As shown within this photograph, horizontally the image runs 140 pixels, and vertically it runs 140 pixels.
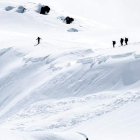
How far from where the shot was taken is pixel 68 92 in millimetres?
29297

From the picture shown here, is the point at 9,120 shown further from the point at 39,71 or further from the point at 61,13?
the point at 61,13

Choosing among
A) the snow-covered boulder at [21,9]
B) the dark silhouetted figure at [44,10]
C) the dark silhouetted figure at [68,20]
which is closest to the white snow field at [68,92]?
the dark silhouetted figure at [68,20]

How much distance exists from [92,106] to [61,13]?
6140 centimetres

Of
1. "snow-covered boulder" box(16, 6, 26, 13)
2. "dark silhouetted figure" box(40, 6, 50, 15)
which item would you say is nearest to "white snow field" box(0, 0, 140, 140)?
"snow-covered boulder" box(16, 6, 26, 13)

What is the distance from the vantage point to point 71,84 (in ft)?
99.7

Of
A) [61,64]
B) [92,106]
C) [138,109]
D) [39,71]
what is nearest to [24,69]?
[39,71]

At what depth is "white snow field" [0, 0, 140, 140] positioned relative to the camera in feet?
70.1

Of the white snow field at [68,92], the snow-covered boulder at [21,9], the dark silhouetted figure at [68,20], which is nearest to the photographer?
the white snow field at [68,92]

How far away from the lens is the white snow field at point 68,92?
21359 millimetres

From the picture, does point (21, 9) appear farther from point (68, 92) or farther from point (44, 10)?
point (68, 92)

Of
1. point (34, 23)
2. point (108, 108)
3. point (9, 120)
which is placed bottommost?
point (9, 120)

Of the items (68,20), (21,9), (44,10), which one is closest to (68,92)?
(68,20)

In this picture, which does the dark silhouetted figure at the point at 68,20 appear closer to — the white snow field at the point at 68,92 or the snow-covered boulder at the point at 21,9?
the snow-covered boulder at the point at 21,9

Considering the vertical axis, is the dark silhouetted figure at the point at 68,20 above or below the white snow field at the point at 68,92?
above
